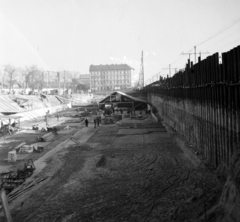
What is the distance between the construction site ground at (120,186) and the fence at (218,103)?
1272 millimetres

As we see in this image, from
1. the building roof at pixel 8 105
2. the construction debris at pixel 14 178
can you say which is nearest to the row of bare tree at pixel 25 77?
the building roof at pixel 8 105

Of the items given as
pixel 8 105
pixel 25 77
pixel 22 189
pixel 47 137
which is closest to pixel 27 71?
pixel 25 77

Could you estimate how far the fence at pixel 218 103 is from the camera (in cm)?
1128

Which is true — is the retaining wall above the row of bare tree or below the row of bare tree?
below

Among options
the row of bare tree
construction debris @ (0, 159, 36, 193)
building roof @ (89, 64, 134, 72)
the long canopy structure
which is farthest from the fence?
building roof @ (89, 64, 134, 72)

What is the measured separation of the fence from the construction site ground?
1.27 metres

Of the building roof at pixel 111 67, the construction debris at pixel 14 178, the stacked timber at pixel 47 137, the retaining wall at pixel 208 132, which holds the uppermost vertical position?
the building roof at pixel 111 67

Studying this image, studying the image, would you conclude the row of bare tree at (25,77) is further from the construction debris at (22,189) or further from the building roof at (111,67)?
the construction debris at (22,189)

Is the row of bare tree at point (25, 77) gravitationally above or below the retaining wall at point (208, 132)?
above

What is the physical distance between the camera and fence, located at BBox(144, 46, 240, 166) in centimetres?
1128

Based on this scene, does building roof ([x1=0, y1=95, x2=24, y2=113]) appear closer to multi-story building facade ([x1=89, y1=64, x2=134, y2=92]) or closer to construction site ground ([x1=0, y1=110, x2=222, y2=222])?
construction site ground ([x1=0, y1=110, x2=222, y2=222])

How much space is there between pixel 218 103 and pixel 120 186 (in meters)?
6.02

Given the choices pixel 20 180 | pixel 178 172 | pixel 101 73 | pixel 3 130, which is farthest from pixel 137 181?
pixel 101 73

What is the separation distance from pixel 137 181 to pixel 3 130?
917 inches
